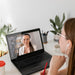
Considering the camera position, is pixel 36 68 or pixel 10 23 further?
pixel 10 23

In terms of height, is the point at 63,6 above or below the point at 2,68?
above

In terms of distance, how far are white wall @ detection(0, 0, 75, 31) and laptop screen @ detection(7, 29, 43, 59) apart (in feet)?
2.42

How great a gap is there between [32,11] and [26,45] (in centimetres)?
132

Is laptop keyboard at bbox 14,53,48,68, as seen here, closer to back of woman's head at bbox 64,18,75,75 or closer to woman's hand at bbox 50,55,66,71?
woman's hand at bbox 50,55,66,71

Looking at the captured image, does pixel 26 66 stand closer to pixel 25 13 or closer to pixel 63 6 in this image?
pixel 63 6

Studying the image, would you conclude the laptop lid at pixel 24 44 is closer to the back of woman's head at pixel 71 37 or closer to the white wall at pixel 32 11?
the back of woman's head at pixel 71 37

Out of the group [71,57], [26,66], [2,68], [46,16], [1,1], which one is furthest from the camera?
[1,1]

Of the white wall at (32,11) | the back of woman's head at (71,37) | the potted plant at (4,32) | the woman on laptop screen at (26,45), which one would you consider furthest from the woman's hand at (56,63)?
the potted plant at (4,32)

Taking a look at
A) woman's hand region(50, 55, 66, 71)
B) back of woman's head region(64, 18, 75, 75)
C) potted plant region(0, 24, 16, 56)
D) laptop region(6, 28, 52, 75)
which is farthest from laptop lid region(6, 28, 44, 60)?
potted plant region(0, 24, 16, 56)

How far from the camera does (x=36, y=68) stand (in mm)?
1050

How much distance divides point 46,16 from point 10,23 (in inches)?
48.4

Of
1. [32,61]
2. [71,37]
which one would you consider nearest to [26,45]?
[32,61]

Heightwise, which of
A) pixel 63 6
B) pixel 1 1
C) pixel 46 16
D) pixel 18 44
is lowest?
pixel 18 44

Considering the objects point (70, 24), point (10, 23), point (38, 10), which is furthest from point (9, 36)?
point (10, 23)
